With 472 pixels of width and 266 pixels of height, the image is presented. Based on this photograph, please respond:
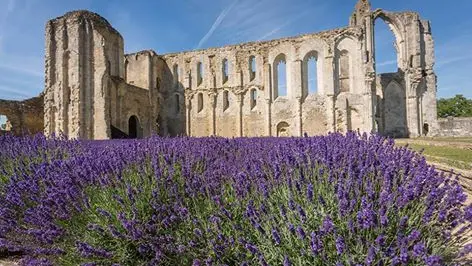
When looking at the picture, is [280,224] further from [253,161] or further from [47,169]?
[47,169]

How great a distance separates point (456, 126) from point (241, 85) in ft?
58.4

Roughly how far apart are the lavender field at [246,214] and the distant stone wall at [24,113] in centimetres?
2269

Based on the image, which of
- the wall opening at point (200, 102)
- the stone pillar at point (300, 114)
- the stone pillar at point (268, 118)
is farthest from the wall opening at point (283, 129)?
the wall opening at point (200, 102)

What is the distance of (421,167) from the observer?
2182mm

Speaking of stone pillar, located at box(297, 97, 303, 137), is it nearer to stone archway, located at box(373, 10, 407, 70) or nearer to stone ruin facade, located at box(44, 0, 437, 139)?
stone ruin facade, located at box(44, 0, 437, 139)

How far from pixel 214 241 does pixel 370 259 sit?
789mm

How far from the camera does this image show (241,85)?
23562 millimetres

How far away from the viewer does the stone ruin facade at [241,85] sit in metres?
17.9

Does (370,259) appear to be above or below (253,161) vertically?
below

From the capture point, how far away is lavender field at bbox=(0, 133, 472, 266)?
1572mm

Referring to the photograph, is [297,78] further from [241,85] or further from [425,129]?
[425,129]

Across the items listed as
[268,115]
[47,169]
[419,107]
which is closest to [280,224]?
[47,169]

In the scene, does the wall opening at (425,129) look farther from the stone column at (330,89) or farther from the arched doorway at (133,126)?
the arched doorway at (133,126)

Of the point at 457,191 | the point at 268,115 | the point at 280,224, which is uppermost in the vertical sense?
the point at 268,115
